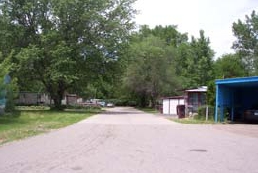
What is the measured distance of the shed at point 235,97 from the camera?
2953 centimetres

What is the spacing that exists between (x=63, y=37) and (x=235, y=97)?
20.2 meters

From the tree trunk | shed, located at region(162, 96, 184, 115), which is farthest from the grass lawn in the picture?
the tree trunk

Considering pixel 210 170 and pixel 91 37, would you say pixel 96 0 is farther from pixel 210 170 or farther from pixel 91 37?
pixel 210 170

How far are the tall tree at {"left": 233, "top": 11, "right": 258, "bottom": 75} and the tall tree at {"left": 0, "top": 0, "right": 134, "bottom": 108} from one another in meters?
32.5

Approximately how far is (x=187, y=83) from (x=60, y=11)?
129 feet

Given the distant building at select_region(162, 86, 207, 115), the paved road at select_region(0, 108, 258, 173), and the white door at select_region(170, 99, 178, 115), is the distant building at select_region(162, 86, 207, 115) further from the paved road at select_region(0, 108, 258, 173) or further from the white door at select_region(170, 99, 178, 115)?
the paved road at select_region(0, 108, 258, 173)

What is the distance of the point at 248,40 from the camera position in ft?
249

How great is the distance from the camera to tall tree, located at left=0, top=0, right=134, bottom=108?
45.5 m

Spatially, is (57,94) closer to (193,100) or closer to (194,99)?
(193,100)

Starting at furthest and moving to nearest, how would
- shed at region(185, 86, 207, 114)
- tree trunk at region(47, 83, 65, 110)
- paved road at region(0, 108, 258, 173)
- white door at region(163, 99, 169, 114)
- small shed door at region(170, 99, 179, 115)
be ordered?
tree trunk at region(47, 83, 65, 110), white door at region(163, 99, 169, 114), small shed door at region(170, 99, 179, 115), shed at region(185, 86, 207, 114), paved road at region(0, 108, 258, 173)

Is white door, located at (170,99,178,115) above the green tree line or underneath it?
underneath

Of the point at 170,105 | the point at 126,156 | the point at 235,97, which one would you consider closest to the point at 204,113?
the point at 235,97

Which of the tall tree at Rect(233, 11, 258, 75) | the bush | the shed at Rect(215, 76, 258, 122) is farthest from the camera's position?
the tall tree at Rect(233, 11, 258, 75)

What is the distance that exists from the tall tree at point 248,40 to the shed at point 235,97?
40.3 meters
